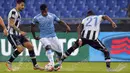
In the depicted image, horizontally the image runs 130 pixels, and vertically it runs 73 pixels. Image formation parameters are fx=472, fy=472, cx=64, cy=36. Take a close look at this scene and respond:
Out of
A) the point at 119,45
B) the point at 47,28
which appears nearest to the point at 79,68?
the point at 47,28

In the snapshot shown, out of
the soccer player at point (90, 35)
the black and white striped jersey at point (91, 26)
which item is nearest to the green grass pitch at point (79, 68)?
the soccer player at point (90, 35)

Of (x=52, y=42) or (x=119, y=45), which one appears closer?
(x=52, y=42)

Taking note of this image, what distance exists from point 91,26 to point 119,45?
14.5 ft

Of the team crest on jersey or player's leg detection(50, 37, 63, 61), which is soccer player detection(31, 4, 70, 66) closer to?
player's leg detection(50, 37, 63, 61)

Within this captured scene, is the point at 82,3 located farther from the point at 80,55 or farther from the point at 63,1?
the point at 80,55

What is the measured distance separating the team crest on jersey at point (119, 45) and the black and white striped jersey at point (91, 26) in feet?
13.9

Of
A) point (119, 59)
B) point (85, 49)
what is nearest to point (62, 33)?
point (85, 49)

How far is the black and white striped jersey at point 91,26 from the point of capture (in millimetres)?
13406

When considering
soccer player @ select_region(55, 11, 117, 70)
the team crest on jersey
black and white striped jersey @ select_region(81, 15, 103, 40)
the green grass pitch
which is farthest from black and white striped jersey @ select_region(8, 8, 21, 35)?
the team crest on jersey

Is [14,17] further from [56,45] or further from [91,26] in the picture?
[91,26]

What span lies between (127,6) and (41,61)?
6.09 meters

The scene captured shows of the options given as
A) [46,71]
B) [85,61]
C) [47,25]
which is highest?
[47,25]

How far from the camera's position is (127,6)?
22.0 m

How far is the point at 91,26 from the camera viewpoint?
13.7 m
